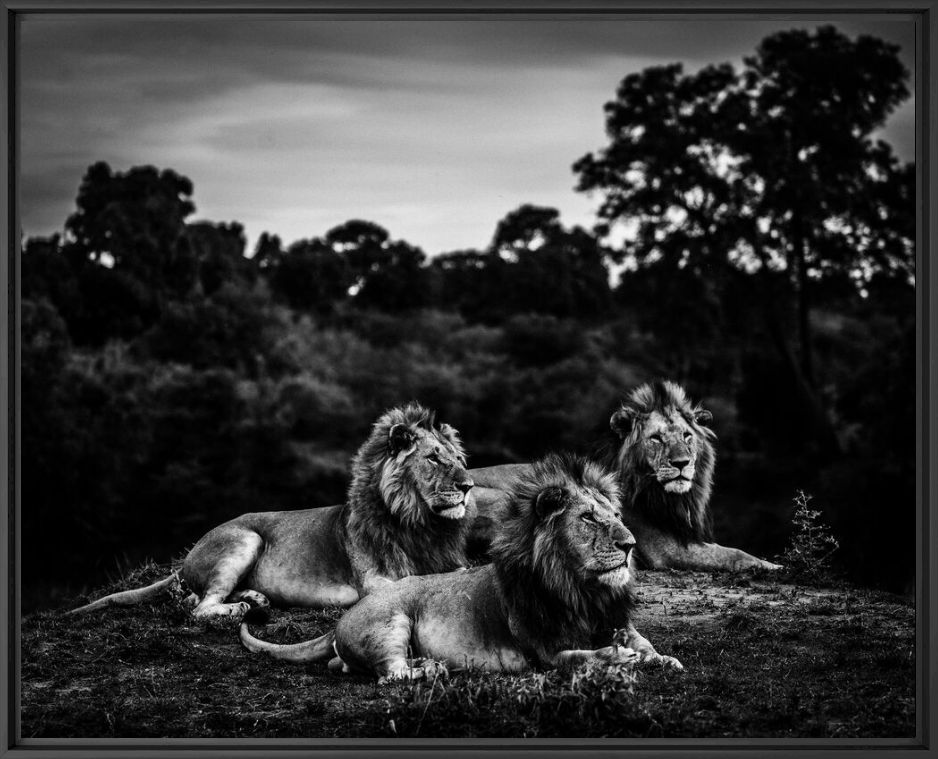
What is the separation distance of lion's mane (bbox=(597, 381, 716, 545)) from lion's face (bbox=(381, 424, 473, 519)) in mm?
1363

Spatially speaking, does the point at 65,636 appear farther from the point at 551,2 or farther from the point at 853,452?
the point at 853,452

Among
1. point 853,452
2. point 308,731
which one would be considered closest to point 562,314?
point 853,452

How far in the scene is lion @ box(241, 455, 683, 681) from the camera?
21.0ft

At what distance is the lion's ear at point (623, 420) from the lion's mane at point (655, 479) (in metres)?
0.03

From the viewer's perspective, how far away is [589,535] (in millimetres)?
6387

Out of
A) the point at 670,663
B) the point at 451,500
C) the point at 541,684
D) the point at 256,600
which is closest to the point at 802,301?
the point at 451,500

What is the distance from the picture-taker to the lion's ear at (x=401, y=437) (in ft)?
24.5

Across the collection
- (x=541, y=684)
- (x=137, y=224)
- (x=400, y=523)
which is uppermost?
(x=137, y=224)

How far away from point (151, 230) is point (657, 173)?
6.73m

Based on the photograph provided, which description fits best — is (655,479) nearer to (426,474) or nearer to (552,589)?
(426,474)

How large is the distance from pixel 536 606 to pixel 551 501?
55 centimetres

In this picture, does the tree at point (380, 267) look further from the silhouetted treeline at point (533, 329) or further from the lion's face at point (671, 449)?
the lion's face at point (671, 449)

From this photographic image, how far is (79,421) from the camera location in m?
15.9

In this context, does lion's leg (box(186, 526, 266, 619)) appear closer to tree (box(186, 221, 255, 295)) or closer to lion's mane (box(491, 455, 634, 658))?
lion's mane (box(491, 455, 634, 658))
